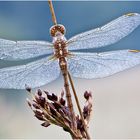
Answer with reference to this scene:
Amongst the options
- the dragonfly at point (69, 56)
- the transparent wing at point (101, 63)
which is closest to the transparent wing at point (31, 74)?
the dragonfly at point (69, 56)

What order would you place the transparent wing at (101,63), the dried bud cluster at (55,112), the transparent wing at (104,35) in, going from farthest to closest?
the transparent wing at (104,35) < the transparent wing at (101,63) < the dried bud cluster at (55,112)

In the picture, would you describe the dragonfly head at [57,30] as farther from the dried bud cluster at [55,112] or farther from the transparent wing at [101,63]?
the dried bud cluster at [55,112]

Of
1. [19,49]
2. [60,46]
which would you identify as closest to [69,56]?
[60,46]

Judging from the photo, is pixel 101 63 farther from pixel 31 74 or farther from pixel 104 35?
pixel 31 74

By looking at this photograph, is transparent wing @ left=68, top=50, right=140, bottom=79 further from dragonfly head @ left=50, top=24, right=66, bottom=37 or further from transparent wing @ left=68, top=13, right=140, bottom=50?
dragonfly head @ left=50, top=24, right=66, bottom=37

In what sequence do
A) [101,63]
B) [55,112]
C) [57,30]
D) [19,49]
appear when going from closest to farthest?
[55,112]
[57,30]
[101,63]
[19,49]

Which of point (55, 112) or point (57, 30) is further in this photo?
point (57, 30)

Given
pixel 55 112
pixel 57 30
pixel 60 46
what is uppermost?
pixel 57 30
